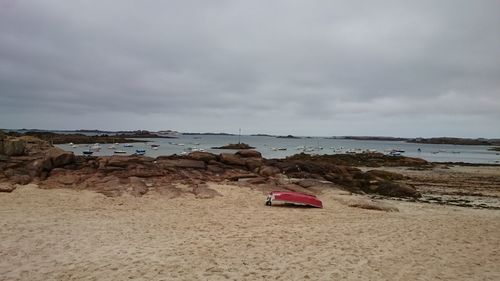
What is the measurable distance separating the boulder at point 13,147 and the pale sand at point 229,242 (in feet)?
22.7

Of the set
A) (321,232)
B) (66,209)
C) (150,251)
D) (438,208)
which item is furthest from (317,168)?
(150,251)

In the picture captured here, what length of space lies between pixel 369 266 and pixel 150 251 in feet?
20.2

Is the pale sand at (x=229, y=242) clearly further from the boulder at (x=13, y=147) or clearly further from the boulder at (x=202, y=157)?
the boulder at (x=202, y=157)

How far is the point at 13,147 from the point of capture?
25.4 m

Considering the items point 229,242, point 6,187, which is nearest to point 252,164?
point 6,187

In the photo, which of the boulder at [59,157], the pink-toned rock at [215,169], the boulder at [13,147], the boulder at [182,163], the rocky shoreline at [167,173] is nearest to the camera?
the rocky shoreline at [167,173]

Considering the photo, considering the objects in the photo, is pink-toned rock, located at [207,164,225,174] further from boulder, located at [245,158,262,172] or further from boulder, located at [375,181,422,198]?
boulder, located at [375,181,422,198]

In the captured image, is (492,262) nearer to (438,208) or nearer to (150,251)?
(150,251)

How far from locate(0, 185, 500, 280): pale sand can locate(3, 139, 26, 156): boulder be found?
22.7ft

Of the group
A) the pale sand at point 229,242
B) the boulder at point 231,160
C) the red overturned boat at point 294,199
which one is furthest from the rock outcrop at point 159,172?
the red overturned boat at point 294,199

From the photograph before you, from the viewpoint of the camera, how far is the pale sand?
9.48m

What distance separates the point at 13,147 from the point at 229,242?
67.1ft

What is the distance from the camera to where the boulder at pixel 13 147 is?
2516 centimetres

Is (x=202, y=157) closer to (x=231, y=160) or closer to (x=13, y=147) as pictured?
(x=231, y=160)
